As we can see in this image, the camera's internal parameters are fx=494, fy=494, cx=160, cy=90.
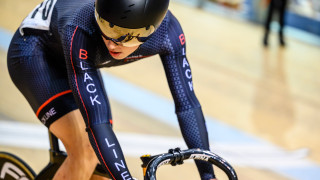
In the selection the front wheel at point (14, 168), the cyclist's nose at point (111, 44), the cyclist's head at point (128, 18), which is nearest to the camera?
the cyclist's head at point (128, 18)

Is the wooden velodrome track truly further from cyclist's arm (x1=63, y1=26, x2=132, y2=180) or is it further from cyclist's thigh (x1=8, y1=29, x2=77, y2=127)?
cyclist's arm (x1=63, y1=26, x2=132, y2=180)

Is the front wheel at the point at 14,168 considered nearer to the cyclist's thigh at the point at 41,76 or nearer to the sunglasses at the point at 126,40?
the cyclist's thigh at the point at 41,76

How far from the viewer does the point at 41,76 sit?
233 cm

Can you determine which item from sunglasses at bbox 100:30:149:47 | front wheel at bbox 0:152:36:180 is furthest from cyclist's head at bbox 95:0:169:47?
front wheel at bbox 0:152:36:180

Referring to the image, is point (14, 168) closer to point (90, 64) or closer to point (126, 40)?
point (90, 64)

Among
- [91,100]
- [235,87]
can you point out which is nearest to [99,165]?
[91,100]

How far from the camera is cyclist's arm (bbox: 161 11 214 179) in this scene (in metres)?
2.11

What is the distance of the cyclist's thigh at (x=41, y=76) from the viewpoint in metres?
2.28

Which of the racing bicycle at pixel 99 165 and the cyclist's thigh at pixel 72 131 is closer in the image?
the racing bicycle at pixel 99 165

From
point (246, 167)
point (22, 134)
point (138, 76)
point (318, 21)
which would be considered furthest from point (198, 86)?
point (318, 21)

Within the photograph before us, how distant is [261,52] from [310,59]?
0.67 m

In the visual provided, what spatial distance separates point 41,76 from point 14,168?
664 millimetres

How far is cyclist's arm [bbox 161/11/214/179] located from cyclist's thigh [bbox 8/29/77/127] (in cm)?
49

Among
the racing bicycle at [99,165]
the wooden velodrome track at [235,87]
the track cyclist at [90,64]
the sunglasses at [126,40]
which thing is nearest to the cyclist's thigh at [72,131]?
the track cyclist at [90,64]
